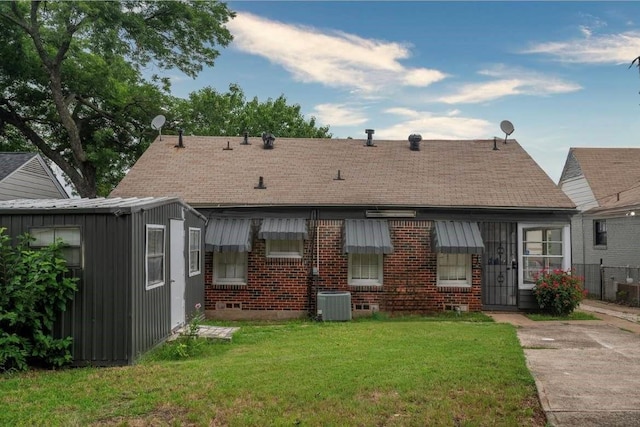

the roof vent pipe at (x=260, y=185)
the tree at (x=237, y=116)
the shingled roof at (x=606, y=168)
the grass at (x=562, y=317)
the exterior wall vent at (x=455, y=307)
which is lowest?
the grass at (x=562, y=317)

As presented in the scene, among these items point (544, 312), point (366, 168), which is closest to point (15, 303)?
point (366, 168)

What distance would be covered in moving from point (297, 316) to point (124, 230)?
6921mm

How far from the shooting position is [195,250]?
13.0 m

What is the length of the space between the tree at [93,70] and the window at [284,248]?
1274 cm

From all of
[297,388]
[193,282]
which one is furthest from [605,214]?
[297,388]

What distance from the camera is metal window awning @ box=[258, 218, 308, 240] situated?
1382cm

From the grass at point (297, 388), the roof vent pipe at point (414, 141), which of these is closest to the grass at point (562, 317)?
the grass at point (297, 388)

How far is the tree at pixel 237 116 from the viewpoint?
26.9 m

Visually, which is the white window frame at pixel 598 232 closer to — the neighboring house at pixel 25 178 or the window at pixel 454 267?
the window at pixel 454 267

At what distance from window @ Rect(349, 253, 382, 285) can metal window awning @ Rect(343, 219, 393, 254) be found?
699 mm

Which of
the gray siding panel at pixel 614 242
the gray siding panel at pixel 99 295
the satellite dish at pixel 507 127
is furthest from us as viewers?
the gray siding panel at pixel 614 242

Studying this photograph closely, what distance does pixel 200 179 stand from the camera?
15.9 m

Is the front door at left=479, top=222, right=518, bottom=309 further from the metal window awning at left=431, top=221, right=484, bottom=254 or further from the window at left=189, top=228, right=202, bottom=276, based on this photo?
the window at left=189, top=228, right=202, bottom=276

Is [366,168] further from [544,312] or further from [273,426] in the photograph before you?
[273,426]
